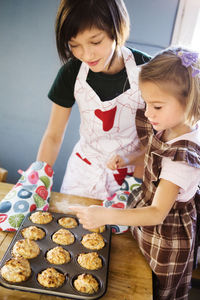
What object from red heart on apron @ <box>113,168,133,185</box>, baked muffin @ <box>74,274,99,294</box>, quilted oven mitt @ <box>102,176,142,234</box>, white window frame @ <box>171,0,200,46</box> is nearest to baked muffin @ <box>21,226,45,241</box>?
baked muffin @ <box>74,274,99,294</box>

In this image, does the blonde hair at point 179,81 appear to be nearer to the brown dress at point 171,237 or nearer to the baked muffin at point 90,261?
the brown dress at point 171,237

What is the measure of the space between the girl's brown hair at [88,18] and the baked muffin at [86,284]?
91cm

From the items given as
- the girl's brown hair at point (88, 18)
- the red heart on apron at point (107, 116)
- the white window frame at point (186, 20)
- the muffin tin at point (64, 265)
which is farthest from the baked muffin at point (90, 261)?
the white window frame at point (186, 20)

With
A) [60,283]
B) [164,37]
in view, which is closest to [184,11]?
[164,37]

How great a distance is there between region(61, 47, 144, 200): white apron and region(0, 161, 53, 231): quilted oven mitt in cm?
28

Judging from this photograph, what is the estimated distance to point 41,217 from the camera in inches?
47.3

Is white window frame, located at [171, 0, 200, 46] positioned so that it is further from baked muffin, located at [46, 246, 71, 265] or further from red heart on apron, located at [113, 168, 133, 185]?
baked muffin, located at [46, 246, 71, 265]

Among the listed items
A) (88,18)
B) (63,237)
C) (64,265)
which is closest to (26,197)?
(63,237)

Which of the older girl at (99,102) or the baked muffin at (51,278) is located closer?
the baked muffin at (51,278)

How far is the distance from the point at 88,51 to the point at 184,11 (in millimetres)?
1363

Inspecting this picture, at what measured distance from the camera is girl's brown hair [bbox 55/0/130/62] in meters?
1.12

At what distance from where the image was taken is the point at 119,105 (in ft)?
4.89

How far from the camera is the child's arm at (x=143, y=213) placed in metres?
1.00

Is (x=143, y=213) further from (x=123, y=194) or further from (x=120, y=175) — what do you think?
(x=120, y=175)
